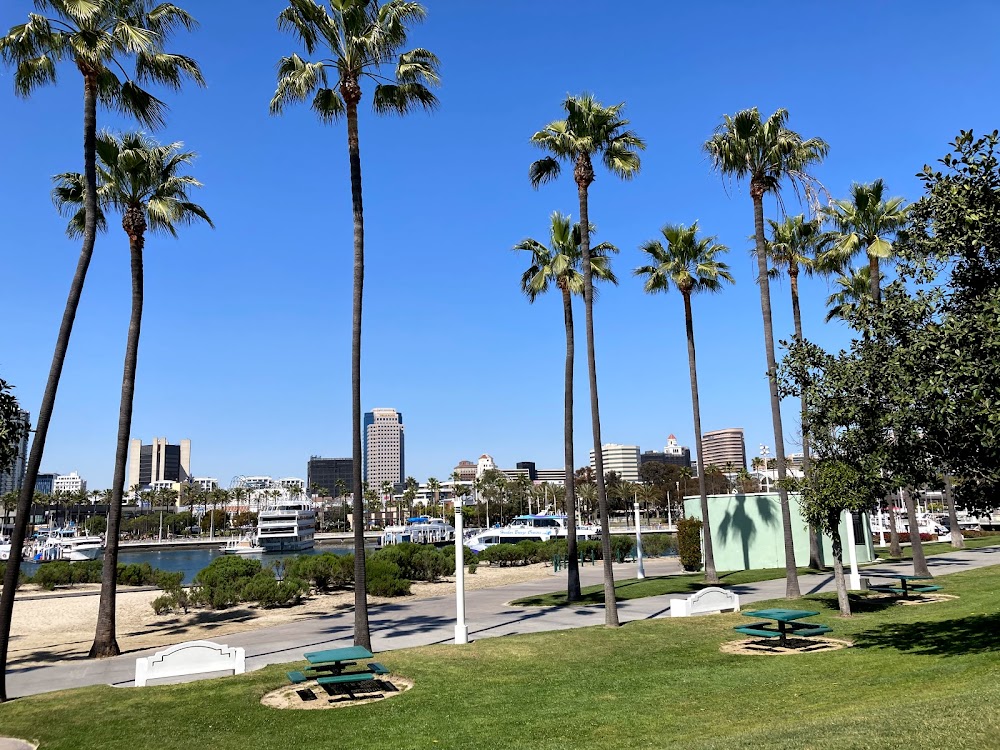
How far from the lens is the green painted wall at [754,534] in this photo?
34.9 meters

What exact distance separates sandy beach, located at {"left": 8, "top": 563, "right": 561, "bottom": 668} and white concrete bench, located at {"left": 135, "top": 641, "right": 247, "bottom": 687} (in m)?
5.90

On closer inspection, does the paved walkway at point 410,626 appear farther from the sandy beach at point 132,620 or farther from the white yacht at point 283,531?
the white yacht at point 283,531

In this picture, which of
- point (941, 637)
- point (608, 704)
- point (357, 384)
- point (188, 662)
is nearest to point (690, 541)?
point (941, 637)

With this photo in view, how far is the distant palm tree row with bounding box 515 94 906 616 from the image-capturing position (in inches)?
843

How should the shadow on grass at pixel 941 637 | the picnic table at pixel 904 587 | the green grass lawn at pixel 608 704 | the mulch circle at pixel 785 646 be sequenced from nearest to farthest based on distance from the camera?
the green grass lawn at pixel 608 704 → the shadow on grass at pixel 941 637 → the mulch circle at pixel 785 646 → the picnic table at pixel 904 587

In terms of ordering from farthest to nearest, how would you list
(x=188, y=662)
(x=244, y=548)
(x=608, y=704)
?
(x=244, y=548) < (x=188, y=662) < (x=608, y=704)

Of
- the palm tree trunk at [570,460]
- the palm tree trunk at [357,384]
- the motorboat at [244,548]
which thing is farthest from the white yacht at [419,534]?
the palm tree trunk at [357,384]

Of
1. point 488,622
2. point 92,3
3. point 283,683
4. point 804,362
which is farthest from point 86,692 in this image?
point 804,362

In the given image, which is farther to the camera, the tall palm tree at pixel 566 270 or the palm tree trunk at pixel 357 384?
the tall palm tree at pixel 566 270

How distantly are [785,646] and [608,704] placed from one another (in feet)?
20.1

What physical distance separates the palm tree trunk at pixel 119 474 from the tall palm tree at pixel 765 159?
59.9 ft

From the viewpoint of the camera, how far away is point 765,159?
2431 cm

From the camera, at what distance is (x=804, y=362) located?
46.6 feet

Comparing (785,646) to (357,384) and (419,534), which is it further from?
(419,534)
